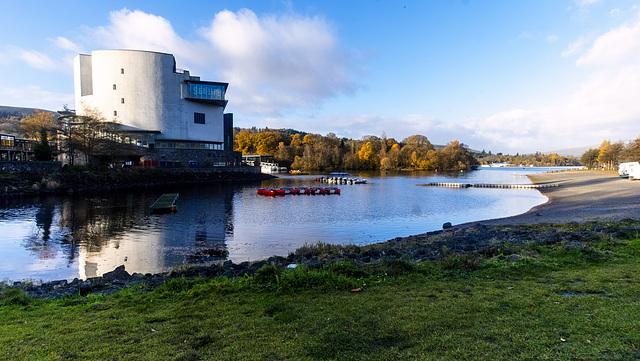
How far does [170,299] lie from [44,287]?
6.56 metres

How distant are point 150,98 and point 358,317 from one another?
7719 centimetres

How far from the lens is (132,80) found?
228 ft

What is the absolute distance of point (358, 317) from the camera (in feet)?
18.5

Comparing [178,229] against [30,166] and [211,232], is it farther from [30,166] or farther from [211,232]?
[30,166]

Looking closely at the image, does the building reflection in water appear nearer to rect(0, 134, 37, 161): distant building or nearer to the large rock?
the large rock

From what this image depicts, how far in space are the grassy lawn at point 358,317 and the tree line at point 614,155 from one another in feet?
286

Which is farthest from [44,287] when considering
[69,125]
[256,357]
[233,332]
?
[69,125]

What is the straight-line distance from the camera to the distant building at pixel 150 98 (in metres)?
68.8

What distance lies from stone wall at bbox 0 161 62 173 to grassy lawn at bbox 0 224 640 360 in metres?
50.2

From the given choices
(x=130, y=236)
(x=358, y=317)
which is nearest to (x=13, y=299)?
(x=358, y=317)

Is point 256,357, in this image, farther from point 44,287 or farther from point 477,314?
point 44,287

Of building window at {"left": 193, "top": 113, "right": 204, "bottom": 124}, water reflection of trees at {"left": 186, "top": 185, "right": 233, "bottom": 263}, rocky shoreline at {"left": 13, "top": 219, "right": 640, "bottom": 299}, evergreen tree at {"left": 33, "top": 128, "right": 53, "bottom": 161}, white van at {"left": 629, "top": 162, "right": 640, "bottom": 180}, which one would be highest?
building window at {"left": 193, "top": 113, "right": 204, "bottom": 124}

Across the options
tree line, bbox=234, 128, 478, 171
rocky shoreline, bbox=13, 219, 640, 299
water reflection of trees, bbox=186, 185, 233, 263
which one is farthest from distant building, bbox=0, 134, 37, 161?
tree line, bbox=234, 128, 478, 171

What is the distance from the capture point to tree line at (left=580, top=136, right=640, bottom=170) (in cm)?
7333
